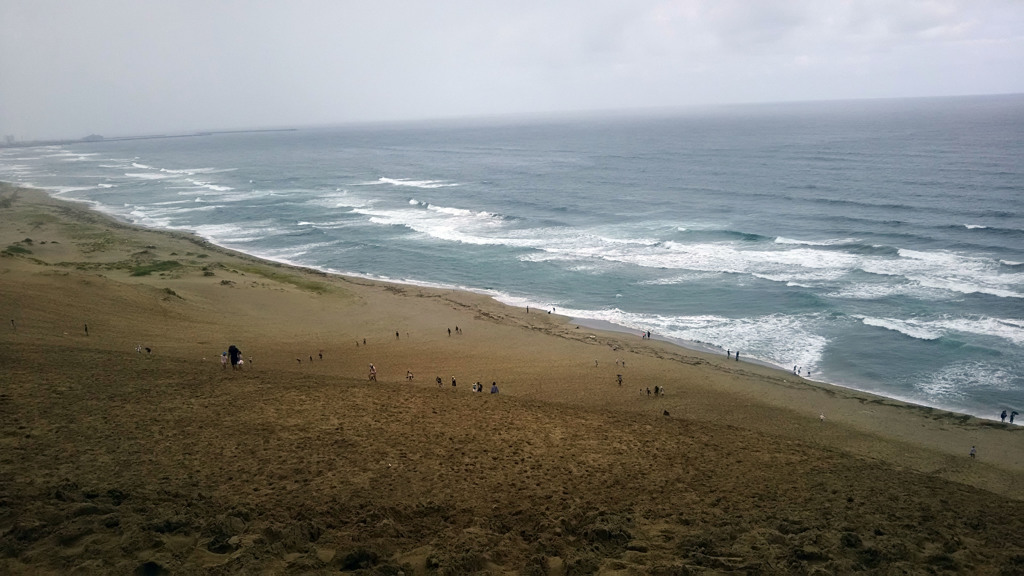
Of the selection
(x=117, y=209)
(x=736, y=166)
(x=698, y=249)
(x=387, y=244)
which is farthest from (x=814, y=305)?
(x=117, y=209)

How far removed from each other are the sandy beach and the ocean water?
267 inches

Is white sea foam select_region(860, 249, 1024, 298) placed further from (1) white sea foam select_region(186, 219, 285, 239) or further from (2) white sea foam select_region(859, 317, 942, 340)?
(1) white sea foam select_region(186, 219, 285, 239)

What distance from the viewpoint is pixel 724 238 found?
5703cm

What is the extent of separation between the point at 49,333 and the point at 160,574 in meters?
23.2

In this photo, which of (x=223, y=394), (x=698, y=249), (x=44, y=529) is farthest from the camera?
(x=698, y=249)

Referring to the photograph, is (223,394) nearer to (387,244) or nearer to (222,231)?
(387,244)

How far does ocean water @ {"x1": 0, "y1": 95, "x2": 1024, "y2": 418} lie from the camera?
3478cm

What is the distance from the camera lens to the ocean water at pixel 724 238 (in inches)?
1369

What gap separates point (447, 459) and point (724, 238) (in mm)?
47148

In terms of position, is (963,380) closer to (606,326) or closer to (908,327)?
(908,327)

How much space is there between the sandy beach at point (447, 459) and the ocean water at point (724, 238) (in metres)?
6.79

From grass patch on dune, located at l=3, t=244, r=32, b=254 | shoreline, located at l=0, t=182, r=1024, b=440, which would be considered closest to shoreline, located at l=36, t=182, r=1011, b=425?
shoreline, located at l=0, t=182, r=1024, b=440

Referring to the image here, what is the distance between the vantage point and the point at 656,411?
25.9 m

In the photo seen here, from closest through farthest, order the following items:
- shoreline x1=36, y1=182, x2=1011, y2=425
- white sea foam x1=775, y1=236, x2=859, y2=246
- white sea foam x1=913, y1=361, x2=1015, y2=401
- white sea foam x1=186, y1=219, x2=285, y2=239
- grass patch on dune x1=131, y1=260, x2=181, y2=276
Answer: shoreline x1=36, y1=182, x2=1011, y2=425 → white sea foam x1=913, y1=361, x2=1015, y2=401 → grass patch on dune x1=131, y1=260, x2=181, y2=276 → white sea foam x1=775, y1=236, x2=859, y2=246 → white sea foam x1=186, y1=219, x2=285, y2=239
